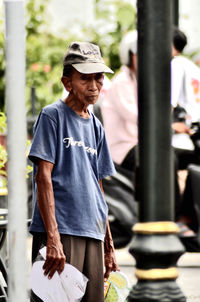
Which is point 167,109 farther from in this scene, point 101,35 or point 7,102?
point 101,35

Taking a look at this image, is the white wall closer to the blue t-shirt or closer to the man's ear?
the man's ear

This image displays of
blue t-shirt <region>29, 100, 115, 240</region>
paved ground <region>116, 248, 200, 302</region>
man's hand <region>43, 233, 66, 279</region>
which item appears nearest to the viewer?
man's hand <region>43, 233, 66, 279</region>

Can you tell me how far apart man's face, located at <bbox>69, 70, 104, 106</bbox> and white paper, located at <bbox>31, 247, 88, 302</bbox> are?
0.76m

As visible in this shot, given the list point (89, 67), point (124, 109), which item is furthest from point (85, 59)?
point (124, 109)

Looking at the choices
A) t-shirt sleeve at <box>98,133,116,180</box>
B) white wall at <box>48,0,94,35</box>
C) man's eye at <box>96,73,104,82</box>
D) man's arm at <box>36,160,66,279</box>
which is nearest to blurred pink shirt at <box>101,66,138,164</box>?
t-shirt sleeve at <box>98,133,116,180</box>

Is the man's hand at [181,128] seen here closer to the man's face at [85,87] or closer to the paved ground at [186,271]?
the paved ground at [186,271]

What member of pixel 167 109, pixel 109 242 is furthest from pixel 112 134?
pixel 167 109

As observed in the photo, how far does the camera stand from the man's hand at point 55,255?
418 centimetres

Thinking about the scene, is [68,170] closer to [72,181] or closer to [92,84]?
[72,181]

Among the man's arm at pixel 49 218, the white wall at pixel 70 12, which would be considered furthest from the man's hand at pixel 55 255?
the white wall at pixel 70 12

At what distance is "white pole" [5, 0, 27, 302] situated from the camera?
131 inches

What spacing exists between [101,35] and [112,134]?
23.7ft

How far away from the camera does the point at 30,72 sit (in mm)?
14938

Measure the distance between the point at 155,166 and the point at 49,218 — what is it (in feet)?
2.08
